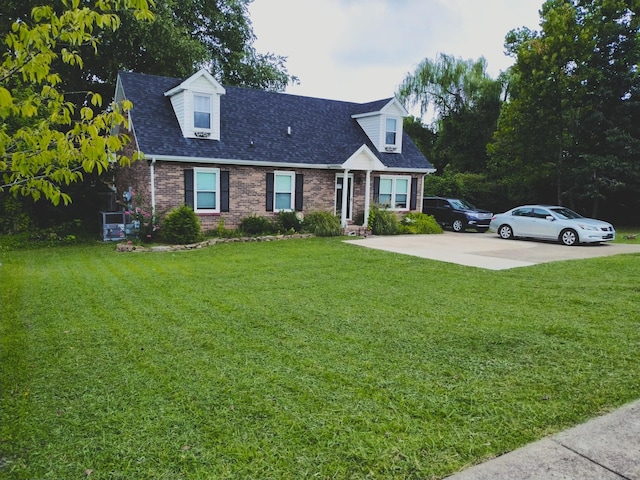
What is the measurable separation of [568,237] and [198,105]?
45.3ft

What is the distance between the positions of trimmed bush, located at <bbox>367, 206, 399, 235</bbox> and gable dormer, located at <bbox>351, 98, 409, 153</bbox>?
12.2 feet

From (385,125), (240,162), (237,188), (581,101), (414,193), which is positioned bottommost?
(237,188)

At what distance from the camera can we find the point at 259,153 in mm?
17797

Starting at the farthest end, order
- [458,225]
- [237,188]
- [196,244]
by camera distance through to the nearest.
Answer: [458,225], [237,188], [196,244]

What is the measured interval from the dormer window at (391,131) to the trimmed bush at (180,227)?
417 inches

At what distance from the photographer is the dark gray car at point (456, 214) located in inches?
825

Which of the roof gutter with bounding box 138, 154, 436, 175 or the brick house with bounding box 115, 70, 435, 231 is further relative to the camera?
the brick house with bounding box 115, 70, 435, 231

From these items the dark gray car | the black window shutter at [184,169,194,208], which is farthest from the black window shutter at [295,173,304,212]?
the dark gray car

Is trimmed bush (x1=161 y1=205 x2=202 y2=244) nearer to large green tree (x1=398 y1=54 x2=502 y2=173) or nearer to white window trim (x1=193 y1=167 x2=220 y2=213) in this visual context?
white window trim (x1=193 y1=167 x2=220 y2=213)

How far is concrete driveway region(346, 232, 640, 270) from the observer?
11875mm

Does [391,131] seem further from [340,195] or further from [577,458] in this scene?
[577,458]

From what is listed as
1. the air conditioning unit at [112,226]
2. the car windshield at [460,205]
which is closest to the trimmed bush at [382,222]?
the car windshield at [460,205]

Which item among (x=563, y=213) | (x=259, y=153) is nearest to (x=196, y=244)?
(x=259, y=153)

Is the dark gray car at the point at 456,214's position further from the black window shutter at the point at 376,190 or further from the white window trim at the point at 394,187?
the black window shutter at the point at 376,190
